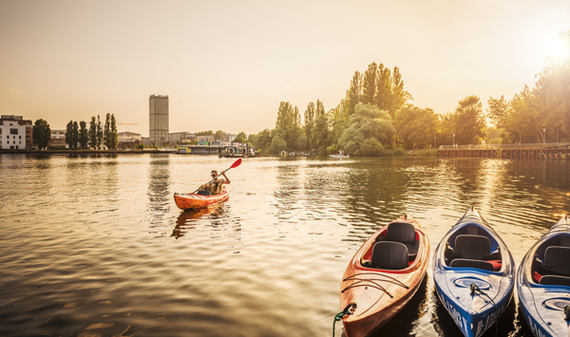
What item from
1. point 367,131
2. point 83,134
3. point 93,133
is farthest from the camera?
point 93,133

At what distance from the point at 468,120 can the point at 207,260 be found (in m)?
123

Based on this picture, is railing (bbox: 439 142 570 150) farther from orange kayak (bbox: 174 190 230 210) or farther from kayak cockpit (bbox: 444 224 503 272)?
kayak cockpit (bbox: 444 224 503 272)

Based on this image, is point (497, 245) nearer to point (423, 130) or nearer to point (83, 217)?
point (83, 217)

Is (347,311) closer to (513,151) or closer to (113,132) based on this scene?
(513,151)

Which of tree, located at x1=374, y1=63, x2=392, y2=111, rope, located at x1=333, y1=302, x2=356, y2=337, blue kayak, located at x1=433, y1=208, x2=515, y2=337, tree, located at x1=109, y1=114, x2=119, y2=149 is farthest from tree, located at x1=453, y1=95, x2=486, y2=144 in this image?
tree, located at x1=109, y1=114, x2=119, y2=149

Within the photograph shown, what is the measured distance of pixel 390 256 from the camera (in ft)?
26.1

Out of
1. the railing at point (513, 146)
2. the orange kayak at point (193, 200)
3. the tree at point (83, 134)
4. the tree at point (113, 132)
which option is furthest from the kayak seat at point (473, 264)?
the tree at point (83, 134)

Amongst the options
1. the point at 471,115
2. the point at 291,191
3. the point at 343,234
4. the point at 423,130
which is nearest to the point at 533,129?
the point at 471,115

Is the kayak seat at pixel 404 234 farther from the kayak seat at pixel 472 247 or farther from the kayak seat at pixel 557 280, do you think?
the kayak seat at pixel 557 280

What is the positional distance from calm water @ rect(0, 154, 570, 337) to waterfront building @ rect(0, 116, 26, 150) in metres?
186

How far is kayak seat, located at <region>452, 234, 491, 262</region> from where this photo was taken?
8438mm

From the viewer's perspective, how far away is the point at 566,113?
5784 cm

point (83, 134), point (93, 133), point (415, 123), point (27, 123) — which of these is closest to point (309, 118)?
point (415, 123)

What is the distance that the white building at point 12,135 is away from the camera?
164375mm
